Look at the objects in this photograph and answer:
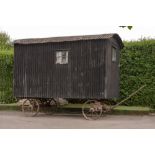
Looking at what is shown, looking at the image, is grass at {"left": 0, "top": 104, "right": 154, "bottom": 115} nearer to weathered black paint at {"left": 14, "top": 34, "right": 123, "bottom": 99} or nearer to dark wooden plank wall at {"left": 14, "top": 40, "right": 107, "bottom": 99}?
weathered black paint at {"left": 14, "top": 34, "right": 123, "bottom": 99}

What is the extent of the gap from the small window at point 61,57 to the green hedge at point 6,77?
4996mm

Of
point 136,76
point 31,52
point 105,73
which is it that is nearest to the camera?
point 105,73

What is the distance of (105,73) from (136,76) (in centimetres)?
352

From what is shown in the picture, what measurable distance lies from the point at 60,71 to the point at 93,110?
2.18m

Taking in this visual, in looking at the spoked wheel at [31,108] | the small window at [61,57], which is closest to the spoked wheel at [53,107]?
the spoked wheel at [31,108]

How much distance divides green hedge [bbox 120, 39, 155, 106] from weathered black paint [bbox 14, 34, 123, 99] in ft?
4.39

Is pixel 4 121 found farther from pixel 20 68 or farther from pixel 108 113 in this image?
pixel 108 113

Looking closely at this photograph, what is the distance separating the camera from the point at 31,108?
18484 mm

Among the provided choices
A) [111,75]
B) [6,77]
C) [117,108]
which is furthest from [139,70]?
[6,77]

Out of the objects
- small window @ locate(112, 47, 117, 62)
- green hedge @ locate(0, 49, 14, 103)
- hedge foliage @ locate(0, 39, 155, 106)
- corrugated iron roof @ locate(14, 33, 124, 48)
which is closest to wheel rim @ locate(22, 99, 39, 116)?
corrugated iron roof @ locate(14, 33, 124, 48)

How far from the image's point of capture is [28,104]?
1906 cm

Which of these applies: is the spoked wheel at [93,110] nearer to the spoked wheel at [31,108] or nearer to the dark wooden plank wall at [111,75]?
the dark wooden plank wall at [111,75]

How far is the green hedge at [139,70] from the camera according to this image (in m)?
19.6

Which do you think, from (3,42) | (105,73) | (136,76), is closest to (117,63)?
(136,76)
